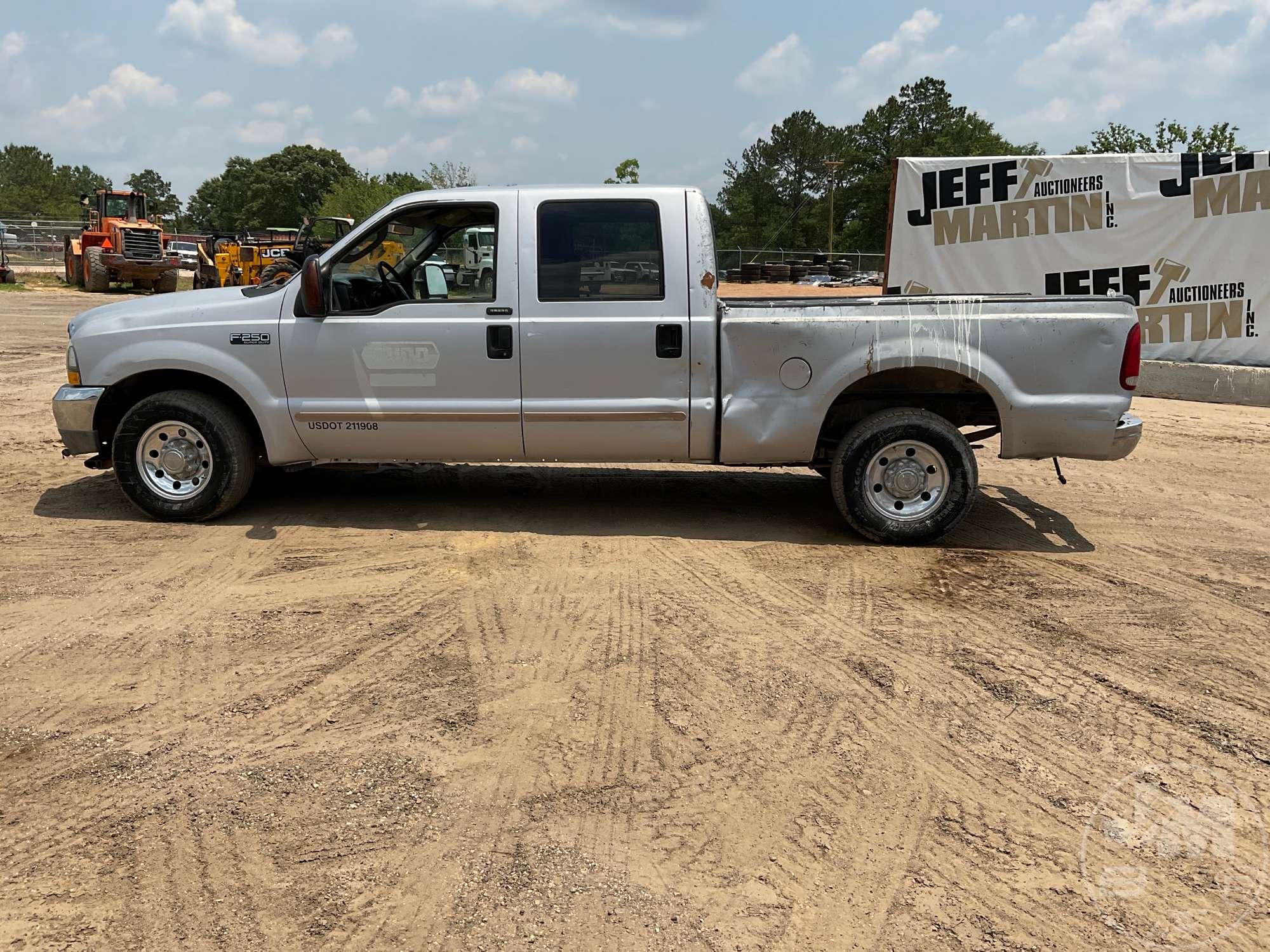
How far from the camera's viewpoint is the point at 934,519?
5.99 m

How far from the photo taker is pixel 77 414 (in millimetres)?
6168

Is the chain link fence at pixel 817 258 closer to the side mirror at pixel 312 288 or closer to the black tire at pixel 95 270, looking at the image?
the black tire at pixel 95 270

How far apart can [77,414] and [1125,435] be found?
638 centimetres

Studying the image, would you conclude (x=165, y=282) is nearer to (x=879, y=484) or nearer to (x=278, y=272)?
(x=278, y=272)

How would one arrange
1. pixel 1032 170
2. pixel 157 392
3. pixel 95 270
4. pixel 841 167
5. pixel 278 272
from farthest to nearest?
pixel 841 167 < pixel 95 270 < pixel 1032 170 < pixel 278 272 < pixel 157 392

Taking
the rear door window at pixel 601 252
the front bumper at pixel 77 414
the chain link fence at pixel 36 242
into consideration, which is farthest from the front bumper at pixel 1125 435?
the chain link fence at pixel 36 242

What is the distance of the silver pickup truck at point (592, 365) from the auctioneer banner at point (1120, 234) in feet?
25.1

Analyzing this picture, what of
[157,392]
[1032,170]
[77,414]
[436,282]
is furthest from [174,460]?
[1032,170]

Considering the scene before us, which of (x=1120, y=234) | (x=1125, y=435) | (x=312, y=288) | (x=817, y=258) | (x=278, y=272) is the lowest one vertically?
(x=1125, y=435)

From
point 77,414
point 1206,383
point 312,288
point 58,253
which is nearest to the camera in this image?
point 312,288

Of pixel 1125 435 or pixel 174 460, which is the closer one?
pixel 1125 435

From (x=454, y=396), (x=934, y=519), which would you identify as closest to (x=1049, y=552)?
(x=934, y=519)

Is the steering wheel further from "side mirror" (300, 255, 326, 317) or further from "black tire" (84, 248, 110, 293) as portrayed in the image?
"black tire" (84, 248, 110, 293)

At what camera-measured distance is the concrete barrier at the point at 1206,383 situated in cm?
1162
